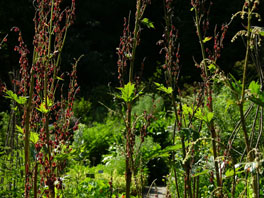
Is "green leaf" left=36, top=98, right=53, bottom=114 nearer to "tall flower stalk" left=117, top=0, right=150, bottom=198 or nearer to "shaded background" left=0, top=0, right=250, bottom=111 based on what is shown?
"tall flower stalk" left=117, top=0, right=150, bottom=198

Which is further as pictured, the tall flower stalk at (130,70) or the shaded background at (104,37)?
the shaded background at (104,37)

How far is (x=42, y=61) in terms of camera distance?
1.81 m

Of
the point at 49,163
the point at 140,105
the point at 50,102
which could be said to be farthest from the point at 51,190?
the point at 140,105

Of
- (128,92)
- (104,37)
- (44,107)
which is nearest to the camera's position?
(128,92)

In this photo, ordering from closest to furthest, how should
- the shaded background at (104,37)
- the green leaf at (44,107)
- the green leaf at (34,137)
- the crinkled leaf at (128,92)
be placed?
1. the crinkled leaf at (128,92)
2. the green leaf at (44,107)
3. the green leaf at (34,137)
4. the shaded background at (104,37)

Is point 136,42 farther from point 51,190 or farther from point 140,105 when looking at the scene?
point 140,105

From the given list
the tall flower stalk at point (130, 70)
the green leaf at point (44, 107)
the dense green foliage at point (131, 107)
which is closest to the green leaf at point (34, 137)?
the dense green foliage at point (131, 107)

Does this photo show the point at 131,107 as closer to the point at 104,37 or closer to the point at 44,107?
the point at 44,107

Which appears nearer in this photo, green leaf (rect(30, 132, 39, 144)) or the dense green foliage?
the dense green foliage

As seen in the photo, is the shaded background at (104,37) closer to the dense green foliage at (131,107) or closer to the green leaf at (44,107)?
the dense green foliage at (131,107)

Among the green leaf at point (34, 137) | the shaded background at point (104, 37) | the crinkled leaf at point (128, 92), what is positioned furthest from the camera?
the shaded background at point (104, 37)

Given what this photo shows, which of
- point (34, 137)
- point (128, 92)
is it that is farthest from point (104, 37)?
point (128, 92)

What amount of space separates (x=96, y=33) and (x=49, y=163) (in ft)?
60.7

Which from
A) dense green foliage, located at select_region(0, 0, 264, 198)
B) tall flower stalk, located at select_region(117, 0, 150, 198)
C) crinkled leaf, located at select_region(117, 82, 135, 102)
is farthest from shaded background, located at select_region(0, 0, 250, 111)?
crinkled leaf, located at select_region(117, 82, 135, 102)
